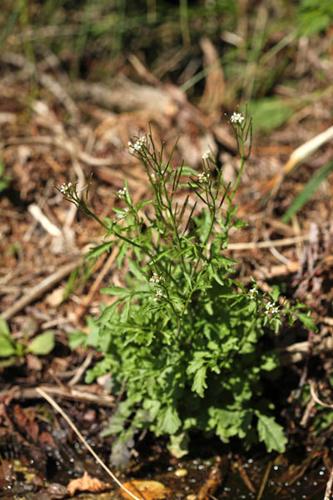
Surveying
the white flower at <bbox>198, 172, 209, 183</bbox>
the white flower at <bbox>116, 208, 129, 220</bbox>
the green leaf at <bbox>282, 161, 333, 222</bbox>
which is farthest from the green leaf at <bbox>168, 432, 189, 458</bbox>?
the green leaf at <bbox>282, 161, 333, 222</bbox>

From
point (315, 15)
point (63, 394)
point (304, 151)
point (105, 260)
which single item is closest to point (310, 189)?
point (304, 151)

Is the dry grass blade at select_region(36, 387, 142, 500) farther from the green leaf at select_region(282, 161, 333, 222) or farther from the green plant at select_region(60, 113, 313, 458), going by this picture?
the green leaf at select_region(282, 161, 333, 222)

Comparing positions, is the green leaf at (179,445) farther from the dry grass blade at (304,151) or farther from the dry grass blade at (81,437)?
the dry grass blade at (304,151)

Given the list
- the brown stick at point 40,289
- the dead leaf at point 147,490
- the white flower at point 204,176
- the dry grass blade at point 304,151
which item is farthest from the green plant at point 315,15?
the dead leaf at point 147,490

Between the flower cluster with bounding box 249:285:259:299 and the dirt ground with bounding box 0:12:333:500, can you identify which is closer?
the flower cluster with bounding box 249:285:259:299

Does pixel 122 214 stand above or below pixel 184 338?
above

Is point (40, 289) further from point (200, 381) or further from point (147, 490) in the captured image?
point (200, 381)
